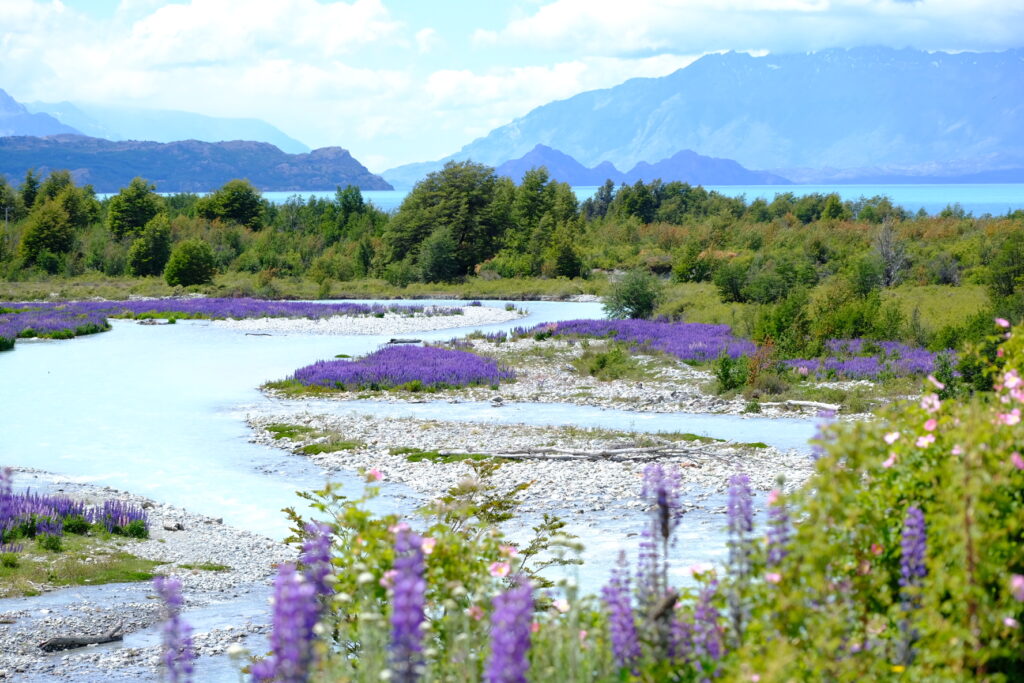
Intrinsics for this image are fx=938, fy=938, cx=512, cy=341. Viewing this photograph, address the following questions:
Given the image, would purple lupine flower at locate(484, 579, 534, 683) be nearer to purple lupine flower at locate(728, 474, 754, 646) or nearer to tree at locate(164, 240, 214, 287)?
purple lupine flower at locate(728, 474, 754, 646)

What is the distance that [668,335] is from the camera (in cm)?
3200

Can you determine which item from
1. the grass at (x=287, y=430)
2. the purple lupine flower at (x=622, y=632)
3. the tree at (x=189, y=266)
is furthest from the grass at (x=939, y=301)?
the tree at (x=189, y=266)

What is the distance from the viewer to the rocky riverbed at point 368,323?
128 feet

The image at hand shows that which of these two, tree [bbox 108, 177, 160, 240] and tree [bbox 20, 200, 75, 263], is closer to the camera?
tree [bbox 20, 200, 75, 263]

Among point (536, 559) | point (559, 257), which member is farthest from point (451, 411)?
point (559, 257)

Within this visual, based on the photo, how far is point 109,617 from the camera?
9188mm

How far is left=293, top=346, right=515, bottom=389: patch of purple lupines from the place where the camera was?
2506 cm

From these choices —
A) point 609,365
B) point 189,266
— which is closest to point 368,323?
point 609,365

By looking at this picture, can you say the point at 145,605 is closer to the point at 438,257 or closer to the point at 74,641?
the point at 74,641

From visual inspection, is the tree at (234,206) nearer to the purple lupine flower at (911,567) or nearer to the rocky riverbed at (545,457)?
the rocky riverbed at (545,457)

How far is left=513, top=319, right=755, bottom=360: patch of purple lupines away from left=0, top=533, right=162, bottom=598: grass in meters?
19.0

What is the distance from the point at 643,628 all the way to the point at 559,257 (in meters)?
60.0

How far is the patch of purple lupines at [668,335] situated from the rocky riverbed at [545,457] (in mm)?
10329

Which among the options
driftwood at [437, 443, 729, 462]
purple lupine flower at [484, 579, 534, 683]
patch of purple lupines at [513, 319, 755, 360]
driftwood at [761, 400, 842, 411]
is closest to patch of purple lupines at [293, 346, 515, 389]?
patch of purple lupines at [513, 319, 755, 360]
